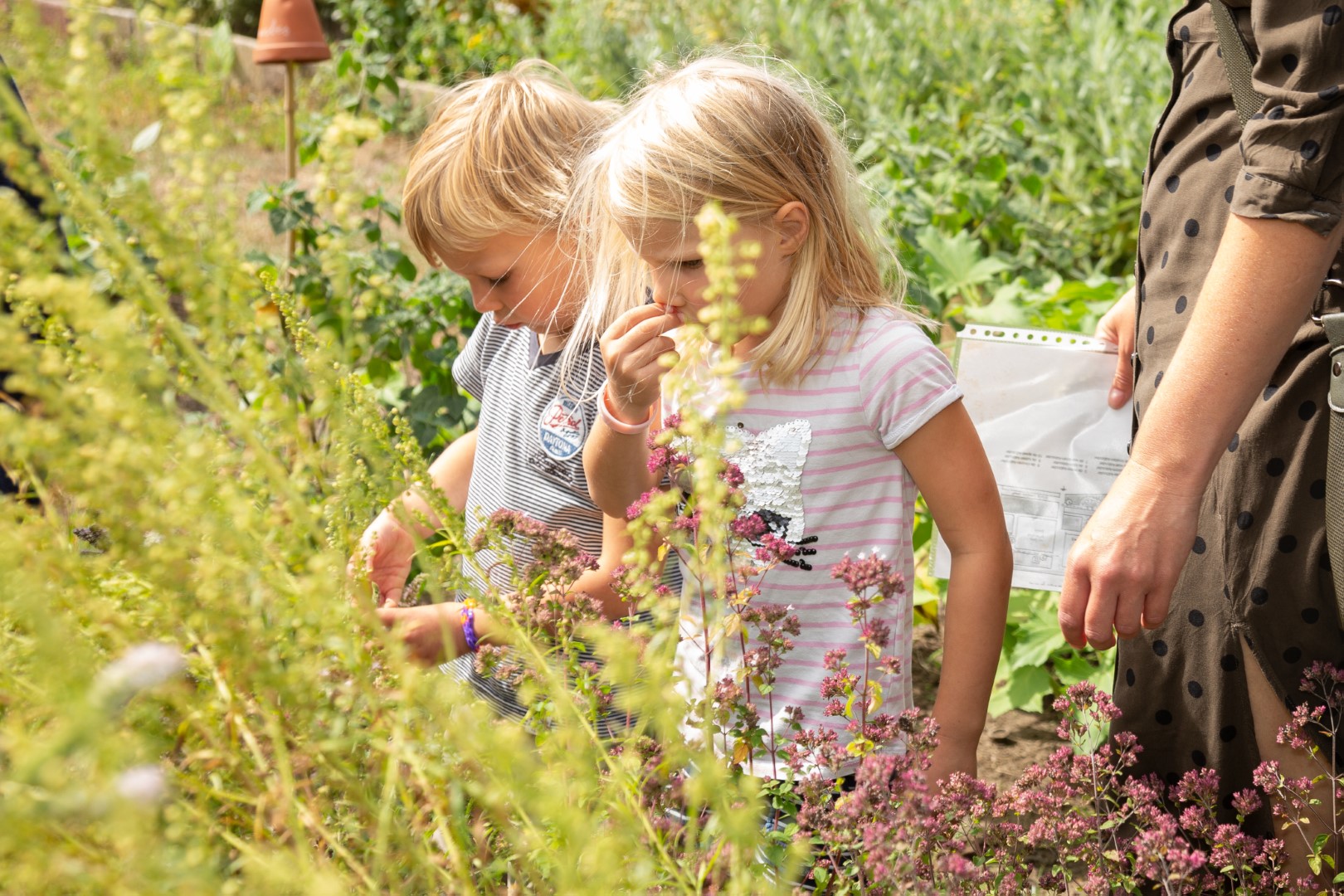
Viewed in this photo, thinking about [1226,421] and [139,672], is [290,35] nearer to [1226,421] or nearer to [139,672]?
[1226,421]

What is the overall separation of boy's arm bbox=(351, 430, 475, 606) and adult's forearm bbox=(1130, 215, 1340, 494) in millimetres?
801

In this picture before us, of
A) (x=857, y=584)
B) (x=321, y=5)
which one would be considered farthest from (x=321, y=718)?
(x=321, y=5)

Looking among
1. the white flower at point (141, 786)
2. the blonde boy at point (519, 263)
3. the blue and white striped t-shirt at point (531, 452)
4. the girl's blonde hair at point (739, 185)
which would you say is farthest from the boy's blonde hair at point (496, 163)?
the white flower at point (141, 786)

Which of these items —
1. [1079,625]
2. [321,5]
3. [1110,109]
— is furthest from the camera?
[321,5]

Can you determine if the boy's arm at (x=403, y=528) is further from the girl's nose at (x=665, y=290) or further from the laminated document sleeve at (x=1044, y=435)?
the laminated document sleeve at (x=1044, y=435)

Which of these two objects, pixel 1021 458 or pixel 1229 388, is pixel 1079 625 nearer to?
pixel 1229 388

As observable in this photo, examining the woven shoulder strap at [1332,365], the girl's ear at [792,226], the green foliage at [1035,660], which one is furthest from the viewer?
the green foliage at [1035,660]

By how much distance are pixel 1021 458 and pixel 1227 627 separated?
443mm

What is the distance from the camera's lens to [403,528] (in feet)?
4.17

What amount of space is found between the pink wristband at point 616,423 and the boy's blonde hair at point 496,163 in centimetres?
42

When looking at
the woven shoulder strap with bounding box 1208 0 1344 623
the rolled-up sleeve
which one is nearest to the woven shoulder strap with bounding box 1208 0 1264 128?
the woven shoulder strap with bounding box 1208 0 1344 623

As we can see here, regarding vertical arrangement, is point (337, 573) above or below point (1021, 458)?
above

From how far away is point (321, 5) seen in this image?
10961 mm

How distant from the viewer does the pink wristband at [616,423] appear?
166cm
